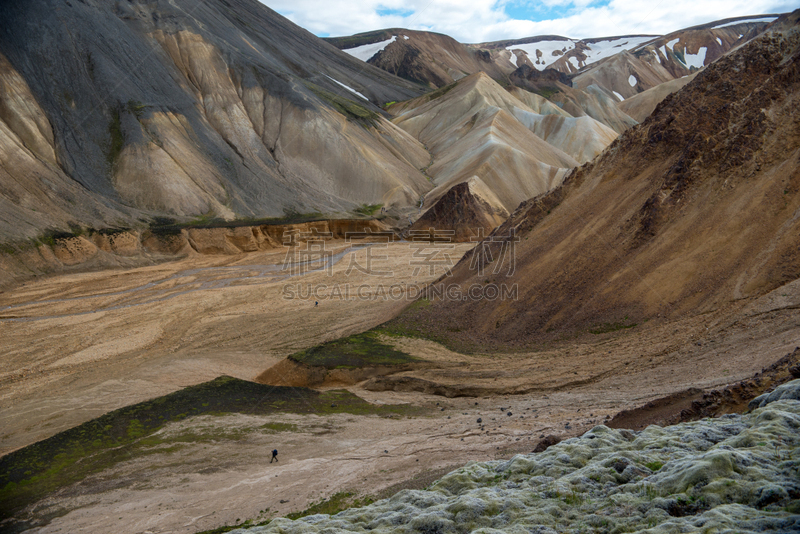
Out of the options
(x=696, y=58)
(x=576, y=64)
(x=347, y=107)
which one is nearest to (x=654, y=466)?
(x=347, y=107)

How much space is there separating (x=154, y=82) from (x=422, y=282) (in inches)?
1511

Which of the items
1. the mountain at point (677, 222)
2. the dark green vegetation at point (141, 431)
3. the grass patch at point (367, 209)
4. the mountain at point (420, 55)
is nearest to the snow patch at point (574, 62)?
the mountain at point (420, 55)

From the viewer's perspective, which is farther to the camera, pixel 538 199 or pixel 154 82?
pixel 154 82

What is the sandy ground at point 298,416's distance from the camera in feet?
32.1

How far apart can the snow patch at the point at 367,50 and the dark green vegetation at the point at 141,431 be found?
128063mm

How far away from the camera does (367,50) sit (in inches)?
5276

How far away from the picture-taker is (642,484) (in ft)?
20.3

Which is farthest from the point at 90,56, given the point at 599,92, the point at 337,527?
the point at 599,92

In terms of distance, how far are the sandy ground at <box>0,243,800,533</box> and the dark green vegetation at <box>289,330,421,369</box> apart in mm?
842

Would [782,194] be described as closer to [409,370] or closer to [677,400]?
[677,400]

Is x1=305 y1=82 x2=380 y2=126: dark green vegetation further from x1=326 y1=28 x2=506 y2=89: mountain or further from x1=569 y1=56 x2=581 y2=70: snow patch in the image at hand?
x1=569 y1=56 x2=581 y2=70: snow patch

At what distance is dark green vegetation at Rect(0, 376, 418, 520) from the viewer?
428 inches

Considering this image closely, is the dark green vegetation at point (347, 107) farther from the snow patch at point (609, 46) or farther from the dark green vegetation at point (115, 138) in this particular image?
the snow patch at point (609, 46)

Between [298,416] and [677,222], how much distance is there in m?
13.8
